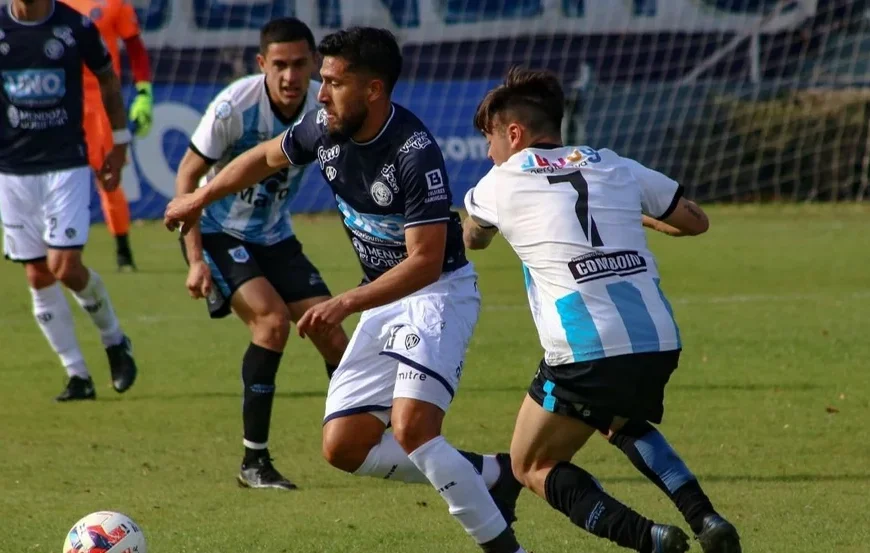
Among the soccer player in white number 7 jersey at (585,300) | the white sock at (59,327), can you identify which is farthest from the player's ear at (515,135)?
the white sock at (59,327)

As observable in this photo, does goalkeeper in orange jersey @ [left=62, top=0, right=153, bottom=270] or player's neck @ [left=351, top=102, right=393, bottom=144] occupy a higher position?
player's neck @ [left=351, top=102, right=393, bottom=144]

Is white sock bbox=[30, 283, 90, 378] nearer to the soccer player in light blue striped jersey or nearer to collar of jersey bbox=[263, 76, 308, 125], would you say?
the soccer player in light blue striped jersey

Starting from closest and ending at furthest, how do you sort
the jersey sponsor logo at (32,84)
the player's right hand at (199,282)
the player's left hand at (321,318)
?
the player's left hand at (321,318) < the player's right hand at (199,282) < the jersey sponsor logo at (32,84)

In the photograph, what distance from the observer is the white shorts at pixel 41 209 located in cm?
853

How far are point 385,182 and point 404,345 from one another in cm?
57

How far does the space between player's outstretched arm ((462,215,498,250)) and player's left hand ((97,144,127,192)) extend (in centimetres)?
417

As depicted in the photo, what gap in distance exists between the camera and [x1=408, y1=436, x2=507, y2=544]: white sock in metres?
4.80

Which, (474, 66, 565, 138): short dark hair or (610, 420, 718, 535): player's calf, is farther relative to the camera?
(474, 66, 565, 138): short dark hair

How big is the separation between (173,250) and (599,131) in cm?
656

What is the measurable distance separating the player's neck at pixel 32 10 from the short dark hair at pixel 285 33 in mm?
2351

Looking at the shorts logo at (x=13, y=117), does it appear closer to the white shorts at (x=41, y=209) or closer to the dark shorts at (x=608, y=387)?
the white shorts at (x=41, y=209)

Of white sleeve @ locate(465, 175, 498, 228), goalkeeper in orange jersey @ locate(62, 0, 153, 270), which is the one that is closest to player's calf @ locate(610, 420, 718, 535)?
white sleeve @ locate(465, 175, 498, 228)

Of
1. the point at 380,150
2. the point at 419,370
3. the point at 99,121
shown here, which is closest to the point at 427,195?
the point at 380,150

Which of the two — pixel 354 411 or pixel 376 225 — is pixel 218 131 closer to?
pixel 376 225
